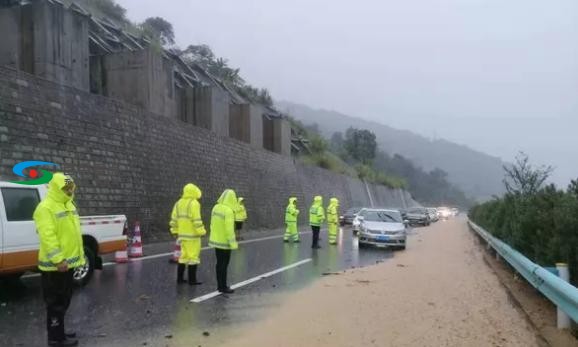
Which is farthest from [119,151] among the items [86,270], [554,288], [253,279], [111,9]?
[111,9]

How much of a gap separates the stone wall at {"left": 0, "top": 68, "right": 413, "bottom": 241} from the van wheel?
4.11m

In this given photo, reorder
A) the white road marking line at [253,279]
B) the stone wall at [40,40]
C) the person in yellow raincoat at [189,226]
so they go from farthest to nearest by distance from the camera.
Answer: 1. the stone wall at [40,40]
2. the person in yellow raincoat at [189,226]
3. the white road marking line at [253,279]

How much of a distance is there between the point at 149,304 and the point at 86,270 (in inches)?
88.1

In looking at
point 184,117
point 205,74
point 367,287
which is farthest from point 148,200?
point 205,74

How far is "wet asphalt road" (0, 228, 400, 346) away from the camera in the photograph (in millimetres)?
7429

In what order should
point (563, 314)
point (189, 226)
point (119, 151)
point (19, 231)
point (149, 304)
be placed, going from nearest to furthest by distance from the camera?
point (563, 314) < point (149, 304) < point (19, 231) < point (189, 226) < point (119, 151)

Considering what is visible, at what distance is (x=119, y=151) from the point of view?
20.9 m

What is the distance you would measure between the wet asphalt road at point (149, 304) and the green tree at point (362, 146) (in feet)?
281

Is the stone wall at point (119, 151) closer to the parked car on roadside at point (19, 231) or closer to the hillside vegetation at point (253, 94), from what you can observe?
the parked car on roadside at point (19, 231)

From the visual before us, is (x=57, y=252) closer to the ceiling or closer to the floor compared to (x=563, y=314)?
closer to the ceiling

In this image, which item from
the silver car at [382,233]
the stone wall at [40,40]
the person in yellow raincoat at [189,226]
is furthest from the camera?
the silver car at [382,233]

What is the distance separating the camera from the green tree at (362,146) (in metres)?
101

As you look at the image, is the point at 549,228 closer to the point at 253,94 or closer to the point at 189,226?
the point at 189,226

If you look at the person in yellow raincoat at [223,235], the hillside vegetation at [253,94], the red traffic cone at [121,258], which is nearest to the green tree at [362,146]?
the hillside vegetation at [253,94]
